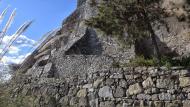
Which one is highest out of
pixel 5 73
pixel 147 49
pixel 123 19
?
pixel 123 19

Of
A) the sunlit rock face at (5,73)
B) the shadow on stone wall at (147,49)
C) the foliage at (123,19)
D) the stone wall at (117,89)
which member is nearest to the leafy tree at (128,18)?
the foliage at (123,19)

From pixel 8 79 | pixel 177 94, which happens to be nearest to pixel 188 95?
pixel 177 94

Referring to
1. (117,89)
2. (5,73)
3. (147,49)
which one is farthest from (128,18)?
(5,73)

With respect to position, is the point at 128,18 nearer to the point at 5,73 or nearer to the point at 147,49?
the point at 147,49

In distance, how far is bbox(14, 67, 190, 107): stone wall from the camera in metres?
11.4

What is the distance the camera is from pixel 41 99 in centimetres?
1148

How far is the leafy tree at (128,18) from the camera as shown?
48.2 ft

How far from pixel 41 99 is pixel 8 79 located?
210 inches

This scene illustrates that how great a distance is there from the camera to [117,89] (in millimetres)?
12109

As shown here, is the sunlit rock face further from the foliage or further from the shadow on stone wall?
the shadow on stone wall

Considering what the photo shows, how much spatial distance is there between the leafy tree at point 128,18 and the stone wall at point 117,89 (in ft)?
8.66

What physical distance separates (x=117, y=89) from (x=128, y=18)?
3.58 metres

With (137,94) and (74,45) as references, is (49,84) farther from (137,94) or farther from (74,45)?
(74,45)

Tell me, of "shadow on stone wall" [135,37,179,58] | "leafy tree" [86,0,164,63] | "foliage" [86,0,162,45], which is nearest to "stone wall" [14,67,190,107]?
"leafy tree" [86,0,164,63]
